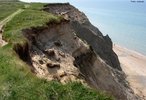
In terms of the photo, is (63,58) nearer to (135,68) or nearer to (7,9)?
(7,9)

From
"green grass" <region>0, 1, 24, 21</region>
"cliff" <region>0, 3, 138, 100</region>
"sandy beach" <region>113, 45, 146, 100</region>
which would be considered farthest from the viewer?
"sandy beach" <region>113, 45, 146, 100</region>

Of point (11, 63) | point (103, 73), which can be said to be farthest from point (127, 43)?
point (11, 63)

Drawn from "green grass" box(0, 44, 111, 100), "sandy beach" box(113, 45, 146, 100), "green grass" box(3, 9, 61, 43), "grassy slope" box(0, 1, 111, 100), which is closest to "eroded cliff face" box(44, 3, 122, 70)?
"sandy beach" box(113, 45, 146, 100)

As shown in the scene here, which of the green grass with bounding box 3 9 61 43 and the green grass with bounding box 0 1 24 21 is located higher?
the green grass with bounding box 3 9 61 43

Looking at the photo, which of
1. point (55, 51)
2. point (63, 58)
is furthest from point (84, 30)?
point (63, 58)

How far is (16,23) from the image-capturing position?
27938mm

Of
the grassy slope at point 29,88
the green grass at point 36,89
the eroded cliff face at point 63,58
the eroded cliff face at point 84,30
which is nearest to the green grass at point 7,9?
the eroded cliff face at point 84,30

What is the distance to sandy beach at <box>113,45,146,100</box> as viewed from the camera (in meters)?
53.3

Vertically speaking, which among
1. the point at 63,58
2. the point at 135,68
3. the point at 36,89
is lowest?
the point at 135,68

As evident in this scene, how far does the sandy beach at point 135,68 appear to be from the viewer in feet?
175

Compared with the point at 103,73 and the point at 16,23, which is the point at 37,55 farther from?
the point at 103,73

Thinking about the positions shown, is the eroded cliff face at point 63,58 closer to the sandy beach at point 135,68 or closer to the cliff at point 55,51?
the cliff at point 55,51

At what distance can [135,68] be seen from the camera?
6706 centimetres

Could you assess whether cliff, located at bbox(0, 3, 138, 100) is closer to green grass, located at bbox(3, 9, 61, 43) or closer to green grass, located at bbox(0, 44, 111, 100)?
green grass, located at bbox(3, 9, 61, 43)
